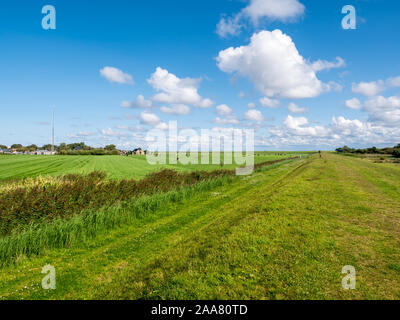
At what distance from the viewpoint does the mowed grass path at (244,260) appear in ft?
15.8

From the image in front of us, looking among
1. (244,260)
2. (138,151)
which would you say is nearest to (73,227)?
(244,260)

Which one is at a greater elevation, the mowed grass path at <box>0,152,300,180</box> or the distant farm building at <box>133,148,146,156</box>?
the distant farm building at <box>133,148,146,156</box>

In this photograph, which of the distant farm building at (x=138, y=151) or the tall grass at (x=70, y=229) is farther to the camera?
the distant farm building at (x=138, y=151)

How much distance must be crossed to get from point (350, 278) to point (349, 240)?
2562 millimetres

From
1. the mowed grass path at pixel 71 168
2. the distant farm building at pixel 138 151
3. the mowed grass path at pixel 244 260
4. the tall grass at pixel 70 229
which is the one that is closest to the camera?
the mowed grass path at pixel 244 260

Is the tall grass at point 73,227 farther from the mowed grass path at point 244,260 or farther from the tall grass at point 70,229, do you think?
the mowed grass path at point 244,260

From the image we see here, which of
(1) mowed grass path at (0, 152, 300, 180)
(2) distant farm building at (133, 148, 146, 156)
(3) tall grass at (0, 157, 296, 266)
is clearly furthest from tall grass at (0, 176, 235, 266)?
(2) distant farm building at (133, 148, 146, 156)

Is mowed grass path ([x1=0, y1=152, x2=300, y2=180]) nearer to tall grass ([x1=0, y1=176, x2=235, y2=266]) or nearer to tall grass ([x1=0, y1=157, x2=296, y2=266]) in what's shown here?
tall grass ([x1=0, y1=157, x2=296, y2=266])

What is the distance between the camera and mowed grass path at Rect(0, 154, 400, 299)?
4.83 m

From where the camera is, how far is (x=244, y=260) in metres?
5.94

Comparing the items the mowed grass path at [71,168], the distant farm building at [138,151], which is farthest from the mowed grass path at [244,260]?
the distant farm building at [138,151]
